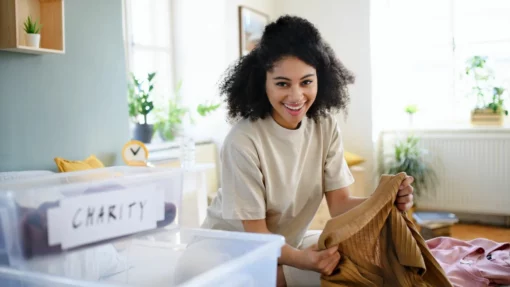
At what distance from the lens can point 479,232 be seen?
384cm

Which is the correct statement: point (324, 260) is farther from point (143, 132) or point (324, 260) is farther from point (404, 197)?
point (143, 132)

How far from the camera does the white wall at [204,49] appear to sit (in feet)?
12.5

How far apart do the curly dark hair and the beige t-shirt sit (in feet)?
0.15

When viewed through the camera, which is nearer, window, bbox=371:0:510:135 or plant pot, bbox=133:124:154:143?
plant pot, bbox=133:124:154:143

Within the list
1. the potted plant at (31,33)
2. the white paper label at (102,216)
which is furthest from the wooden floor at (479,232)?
the white paper label at (102,216)

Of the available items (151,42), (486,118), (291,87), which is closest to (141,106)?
(151,42)

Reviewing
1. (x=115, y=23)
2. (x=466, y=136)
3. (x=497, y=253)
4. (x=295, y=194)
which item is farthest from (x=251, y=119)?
(x=466, y=136)

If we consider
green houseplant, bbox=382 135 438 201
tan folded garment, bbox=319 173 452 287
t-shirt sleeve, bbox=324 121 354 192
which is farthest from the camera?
green houseplant, bbox=382 135 438 201

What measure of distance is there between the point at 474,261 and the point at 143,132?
7.79ft

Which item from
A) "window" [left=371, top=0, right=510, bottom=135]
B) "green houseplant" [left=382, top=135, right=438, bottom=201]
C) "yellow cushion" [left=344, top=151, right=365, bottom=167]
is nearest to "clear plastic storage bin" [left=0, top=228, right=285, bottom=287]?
"yellow cushion" [left=344, top=151, right=365, bottom=167]

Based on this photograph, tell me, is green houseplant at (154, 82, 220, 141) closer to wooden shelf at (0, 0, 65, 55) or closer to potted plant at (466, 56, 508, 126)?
wooden shelf at (0, 0, 65, 55)

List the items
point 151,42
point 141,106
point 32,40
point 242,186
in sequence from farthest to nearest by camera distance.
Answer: point 151,42 → point 141,106 → point 32,40 → point 242,186

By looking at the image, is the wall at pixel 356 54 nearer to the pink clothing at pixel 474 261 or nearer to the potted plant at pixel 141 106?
the potted plant at pixel 141 106

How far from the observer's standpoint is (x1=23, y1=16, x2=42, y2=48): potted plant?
2.02 meters
